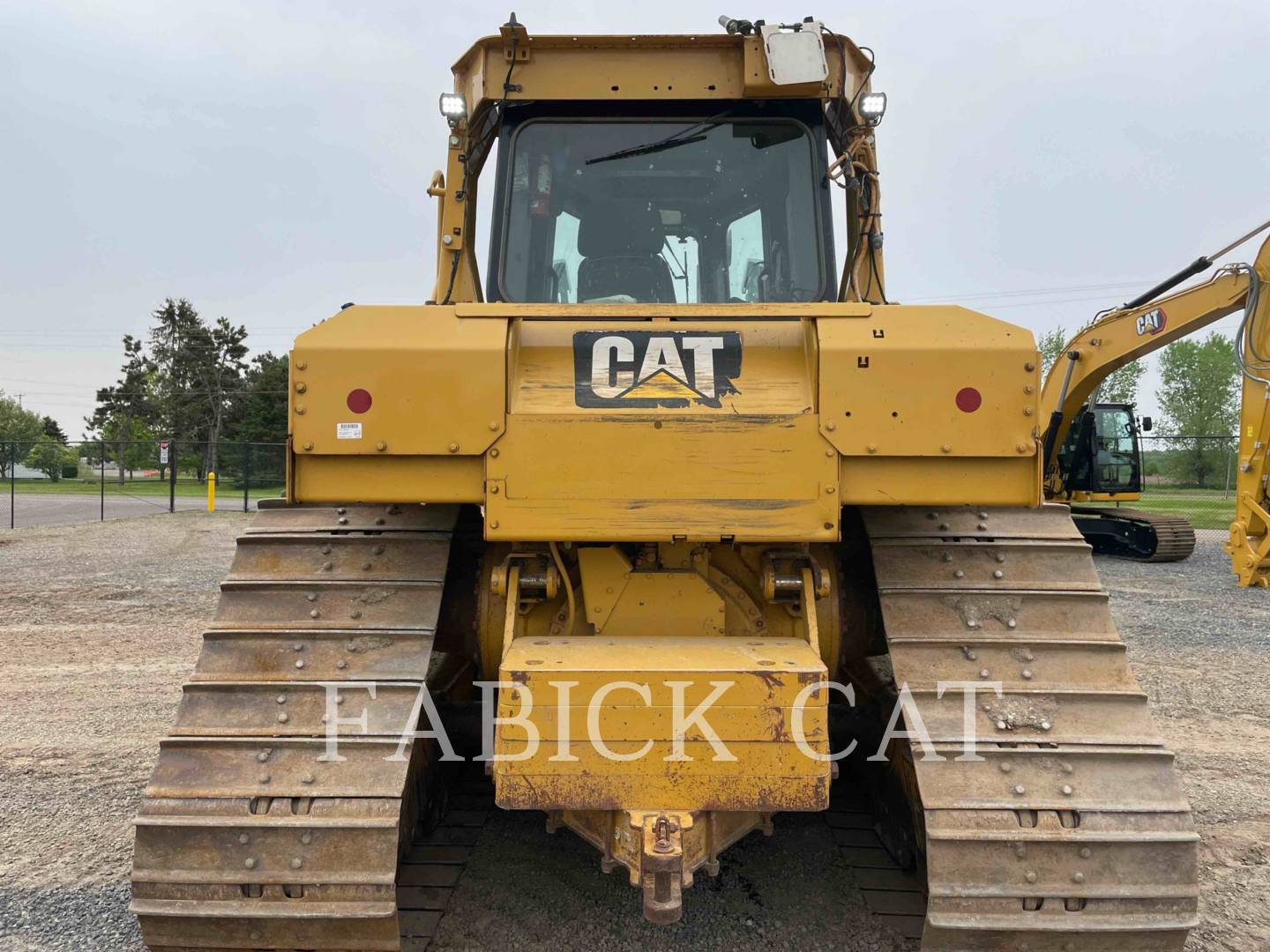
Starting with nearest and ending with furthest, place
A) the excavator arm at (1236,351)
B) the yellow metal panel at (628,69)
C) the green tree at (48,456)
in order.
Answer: the yellow metal panel at (628,69)
the excavator arm at (1236,351)
the green tree at (48,456)

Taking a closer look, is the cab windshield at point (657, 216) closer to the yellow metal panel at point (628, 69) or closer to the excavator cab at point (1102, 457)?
the yellow metal panel at point (628, 69)

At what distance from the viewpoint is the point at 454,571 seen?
3.39 m

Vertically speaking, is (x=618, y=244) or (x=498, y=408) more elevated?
(x=618, y=244)

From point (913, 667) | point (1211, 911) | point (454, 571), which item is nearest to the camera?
point (913, 667)

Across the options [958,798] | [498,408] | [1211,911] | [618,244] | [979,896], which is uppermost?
[618,244]

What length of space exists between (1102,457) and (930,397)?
13770 mm

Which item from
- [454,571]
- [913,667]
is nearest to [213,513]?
[454,571]

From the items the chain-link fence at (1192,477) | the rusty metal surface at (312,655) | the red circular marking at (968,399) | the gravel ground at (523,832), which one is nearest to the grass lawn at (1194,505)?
the chain-link fence at (1192,477)

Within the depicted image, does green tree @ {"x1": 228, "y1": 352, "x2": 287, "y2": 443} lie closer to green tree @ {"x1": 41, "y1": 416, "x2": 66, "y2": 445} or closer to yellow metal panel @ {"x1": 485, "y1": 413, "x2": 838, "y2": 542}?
green tree @ {"x1": 41, "y1": 416, "x2": 66, "y2": 445}

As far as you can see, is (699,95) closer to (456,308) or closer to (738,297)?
(738,297)

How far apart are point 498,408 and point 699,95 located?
1.74 metres

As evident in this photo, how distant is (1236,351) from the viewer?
412 inches

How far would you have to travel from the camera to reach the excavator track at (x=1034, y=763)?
242 centimetres

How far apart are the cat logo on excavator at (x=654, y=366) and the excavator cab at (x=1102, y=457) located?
43.1 feet
